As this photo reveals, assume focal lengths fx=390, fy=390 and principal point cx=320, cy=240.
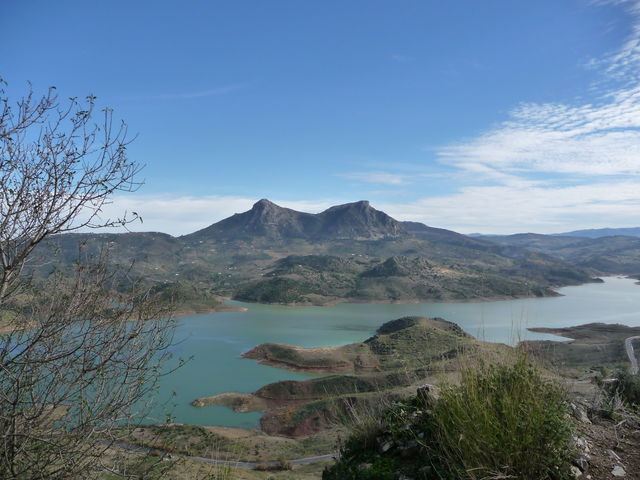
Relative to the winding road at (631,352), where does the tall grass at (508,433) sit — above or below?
above

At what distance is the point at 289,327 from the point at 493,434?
82795 millimetres

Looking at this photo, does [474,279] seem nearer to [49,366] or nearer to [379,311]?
[379,311]

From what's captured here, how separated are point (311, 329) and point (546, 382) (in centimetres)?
8002

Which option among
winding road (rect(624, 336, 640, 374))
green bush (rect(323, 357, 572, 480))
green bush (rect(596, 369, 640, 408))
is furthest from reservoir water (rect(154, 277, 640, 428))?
green bush (rect(323, 357, 572, 480))

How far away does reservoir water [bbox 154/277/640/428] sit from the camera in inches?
1817

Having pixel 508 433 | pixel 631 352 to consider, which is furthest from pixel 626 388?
pixel 631 352

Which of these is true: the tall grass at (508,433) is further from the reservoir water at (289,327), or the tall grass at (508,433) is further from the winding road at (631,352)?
the winding road at (631,352)

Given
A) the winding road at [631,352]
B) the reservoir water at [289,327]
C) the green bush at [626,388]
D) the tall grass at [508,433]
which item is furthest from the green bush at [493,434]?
the winding road at [631,352]

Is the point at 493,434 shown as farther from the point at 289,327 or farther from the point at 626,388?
the point at 289,327

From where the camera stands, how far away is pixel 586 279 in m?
164

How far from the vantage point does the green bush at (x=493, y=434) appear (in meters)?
3.45

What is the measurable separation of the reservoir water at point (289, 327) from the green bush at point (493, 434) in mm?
24082

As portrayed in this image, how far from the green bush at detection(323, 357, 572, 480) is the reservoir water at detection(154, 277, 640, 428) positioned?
79.0 feet

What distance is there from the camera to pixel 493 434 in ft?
11.6
